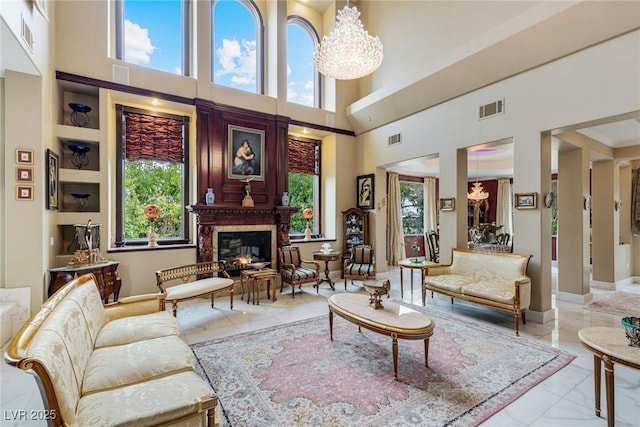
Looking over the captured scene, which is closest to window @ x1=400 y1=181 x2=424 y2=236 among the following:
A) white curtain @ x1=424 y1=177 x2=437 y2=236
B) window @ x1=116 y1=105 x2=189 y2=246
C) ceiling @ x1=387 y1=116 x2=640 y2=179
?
white curtain @ x1=424 y1=177 x2=437 y2=236

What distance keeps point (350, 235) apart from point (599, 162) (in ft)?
17.7

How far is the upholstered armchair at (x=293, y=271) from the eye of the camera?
5445 mm

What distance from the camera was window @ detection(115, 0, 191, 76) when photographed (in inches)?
200

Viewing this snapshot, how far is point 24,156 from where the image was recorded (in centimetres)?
362

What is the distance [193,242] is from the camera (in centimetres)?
567

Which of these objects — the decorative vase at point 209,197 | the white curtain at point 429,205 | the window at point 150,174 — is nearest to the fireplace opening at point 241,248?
the decorative vase at point 209,197

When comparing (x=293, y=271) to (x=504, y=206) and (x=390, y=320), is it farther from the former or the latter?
(x=504, y=206)

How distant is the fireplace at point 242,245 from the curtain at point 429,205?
20.3ft

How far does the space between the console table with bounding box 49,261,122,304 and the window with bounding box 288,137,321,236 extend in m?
3.63

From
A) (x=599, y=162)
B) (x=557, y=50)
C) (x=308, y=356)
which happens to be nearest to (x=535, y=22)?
(x=557, y=50)

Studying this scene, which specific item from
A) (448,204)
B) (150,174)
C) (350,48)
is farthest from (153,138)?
(448,204)

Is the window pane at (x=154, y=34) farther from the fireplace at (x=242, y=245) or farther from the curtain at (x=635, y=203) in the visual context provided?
the curtain at (x=635, y=203)

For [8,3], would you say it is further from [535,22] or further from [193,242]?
[535,22]

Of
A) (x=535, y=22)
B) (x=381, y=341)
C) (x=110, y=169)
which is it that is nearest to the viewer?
(x=381, y=341)
